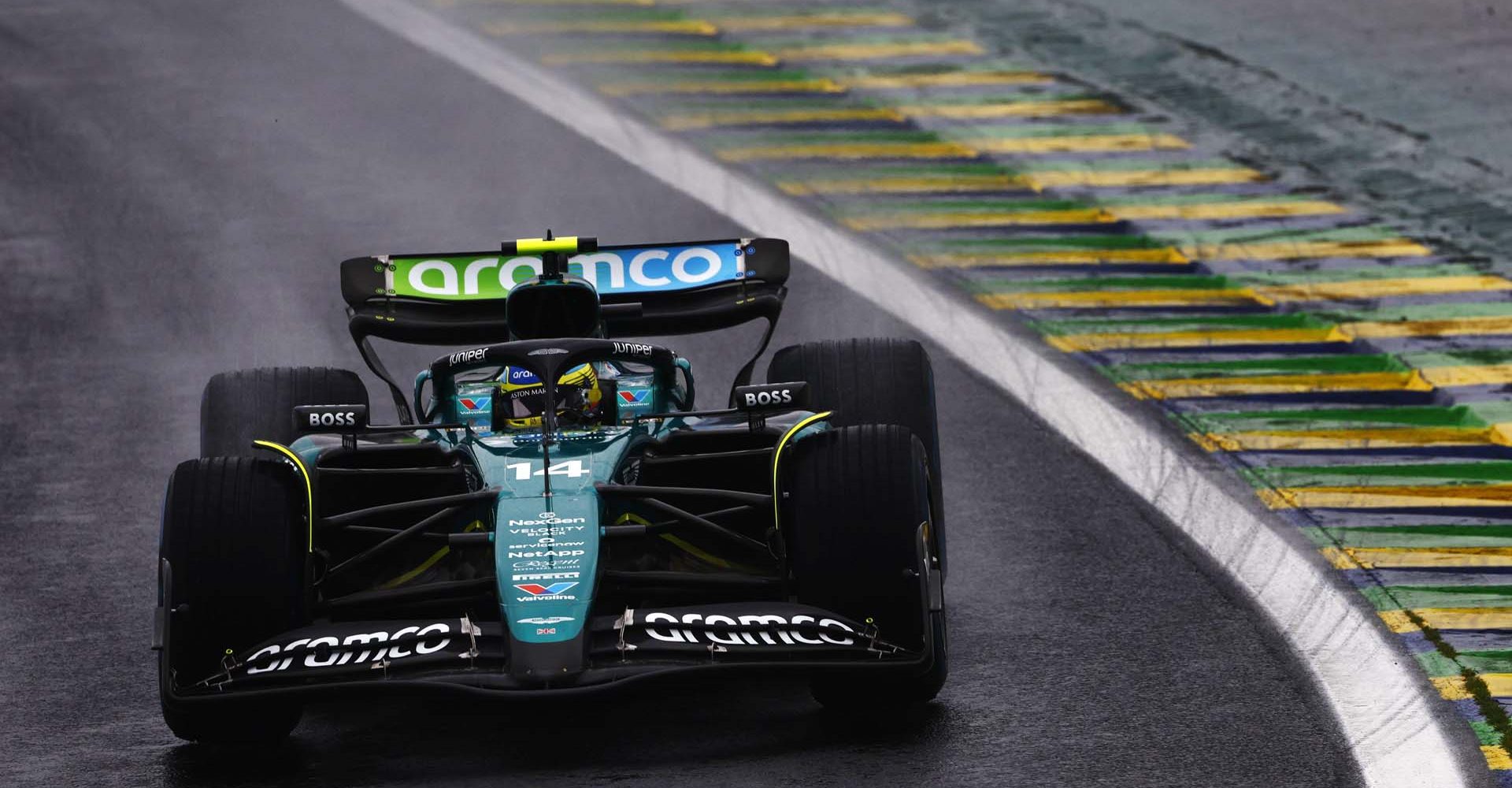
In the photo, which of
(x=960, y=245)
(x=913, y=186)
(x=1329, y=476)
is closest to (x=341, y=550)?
(x=1329, y=476)

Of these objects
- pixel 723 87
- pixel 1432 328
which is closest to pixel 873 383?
pixel 1432 328

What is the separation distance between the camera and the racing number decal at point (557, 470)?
336 inches

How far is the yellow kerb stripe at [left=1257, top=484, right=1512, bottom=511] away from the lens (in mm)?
11000

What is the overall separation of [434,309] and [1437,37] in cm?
1179

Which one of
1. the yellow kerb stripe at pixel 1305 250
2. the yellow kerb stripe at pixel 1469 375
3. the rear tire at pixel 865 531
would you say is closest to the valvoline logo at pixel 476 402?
the rear tire at pixel 865 531

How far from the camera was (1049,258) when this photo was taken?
15.3 metres

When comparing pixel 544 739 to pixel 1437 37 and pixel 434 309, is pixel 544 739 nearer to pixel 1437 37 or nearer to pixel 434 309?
pixel 434 309

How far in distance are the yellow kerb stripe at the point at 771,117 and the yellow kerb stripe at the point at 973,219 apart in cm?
231

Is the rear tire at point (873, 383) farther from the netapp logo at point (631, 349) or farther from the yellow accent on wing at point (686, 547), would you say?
the yellow accent on wing at point (686, 547)

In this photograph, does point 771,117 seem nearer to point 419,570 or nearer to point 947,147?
point 947,147

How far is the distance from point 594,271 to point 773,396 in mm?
2114

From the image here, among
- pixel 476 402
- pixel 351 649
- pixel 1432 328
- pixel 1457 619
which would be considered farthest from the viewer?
pixel 1432 328

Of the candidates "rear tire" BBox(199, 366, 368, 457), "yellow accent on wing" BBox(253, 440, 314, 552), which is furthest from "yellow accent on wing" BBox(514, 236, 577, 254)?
"yellow accent on wing" BBox(253, 440, 314, 552)

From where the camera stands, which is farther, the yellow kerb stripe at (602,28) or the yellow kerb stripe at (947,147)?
the yellow kerb stripe at (602,28)
